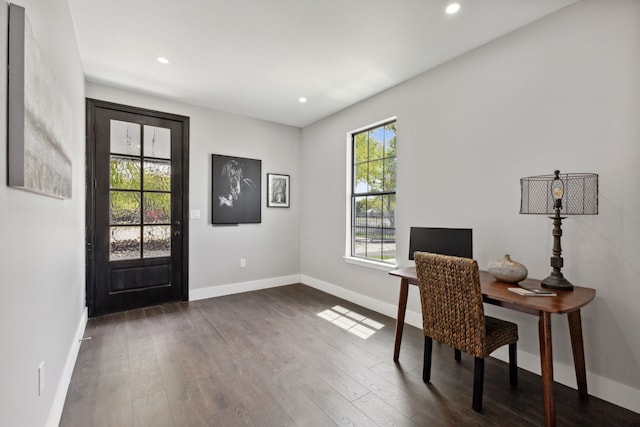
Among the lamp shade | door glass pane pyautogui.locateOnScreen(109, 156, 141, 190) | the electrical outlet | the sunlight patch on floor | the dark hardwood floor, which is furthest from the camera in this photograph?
door glass pane pyautogui.locateOnScreen(109, 156, 141, 190)

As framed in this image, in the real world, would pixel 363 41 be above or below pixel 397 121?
above

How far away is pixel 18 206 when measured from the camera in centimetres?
114

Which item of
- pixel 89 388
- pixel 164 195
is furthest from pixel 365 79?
pixel 89 388

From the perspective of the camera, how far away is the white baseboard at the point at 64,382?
5.25ft

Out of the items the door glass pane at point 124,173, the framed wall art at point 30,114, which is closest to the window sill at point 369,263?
the door glass pane at point 124,173

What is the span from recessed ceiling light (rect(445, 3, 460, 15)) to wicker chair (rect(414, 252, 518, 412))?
174 cm

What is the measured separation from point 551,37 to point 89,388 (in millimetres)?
4092

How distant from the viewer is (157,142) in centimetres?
372

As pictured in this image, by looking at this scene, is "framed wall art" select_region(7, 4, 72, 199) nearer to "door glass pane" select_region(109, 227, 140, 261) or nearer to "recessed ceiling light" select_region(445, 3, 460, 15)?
"door glass pane" select_region(109, 227, 140, 261)

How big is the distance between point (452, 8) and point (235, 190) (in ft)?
10.7

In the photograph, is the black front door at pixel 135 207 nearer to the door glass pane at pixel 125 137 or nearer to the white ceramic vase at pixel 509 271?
the door glass pane at pixel 125 137

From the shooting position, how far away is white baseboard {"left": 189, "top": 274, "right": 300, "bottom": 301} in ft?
13.1

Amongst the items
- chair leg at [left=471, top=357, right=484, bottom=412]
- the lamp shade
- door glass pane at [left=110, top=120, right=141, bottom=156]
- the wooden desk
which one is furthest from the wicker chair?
door glass pane at [left=110, top=120, right=141, bottom=156]

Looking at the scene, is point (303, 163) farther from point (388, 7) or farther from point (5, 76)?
point (5, 76)
